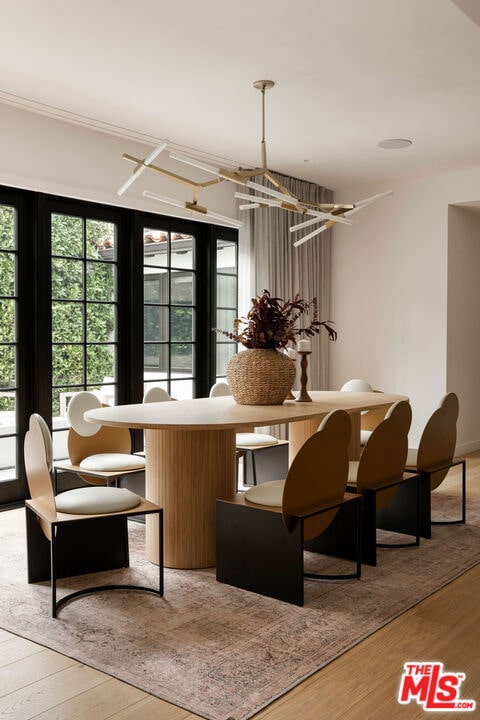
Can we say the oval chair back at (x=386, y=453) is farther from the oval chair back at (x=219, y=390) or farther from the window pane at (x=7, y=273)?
the window pane at (x=7, y=273)

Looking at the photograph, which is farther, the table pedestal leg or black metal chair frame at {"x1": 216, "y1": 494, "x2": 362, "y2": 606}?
the table pedestal leg

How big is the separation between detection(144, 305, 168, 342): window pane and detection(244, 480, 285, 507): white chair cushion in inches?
106

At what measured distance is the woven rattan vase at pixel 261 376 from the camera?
402 cm

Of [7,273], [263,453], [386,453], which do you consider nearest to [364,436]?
[263,453]

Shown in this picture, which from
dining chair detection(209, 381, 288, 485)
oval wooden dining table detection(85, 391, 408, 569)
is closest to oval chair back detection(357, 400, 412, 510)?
oval wooden dining table detection(85, 391, 408, 569)

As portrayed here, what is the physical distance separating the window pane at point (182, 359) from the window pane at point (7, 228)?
1.68m

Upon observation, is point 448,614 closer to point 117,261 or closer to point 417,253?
point 117,261

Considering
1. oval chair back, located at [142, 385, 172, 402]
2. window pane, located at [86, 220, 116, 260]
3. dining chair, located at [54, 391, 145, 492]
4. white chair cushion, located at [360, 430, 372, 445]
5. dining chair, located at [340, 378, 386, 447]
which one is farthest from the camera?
window pane, located at [86, 220, 116, 260]

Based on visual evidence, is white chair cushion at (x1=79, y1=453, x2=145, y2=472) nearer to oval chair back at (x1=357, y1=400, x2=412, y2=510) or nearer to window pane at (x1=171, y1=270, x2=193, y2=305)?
oval chair back at (x1=357, y1=400, x2=412, y2=510)

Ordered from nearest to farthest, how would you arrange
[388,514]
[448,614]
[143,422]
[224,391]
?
[448,614] < [143,422] < [388,514] < [224,391]

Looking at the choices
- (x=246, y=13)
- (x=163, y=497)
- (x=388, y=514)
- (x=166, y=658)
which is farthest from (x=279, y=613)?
(x=246, y=13)

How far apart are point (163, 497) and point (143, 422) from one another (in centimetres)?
52

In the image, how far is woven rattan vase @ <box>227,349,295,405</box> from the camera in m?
4.02

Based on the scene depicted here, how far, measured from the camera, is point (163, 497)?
3.50m
